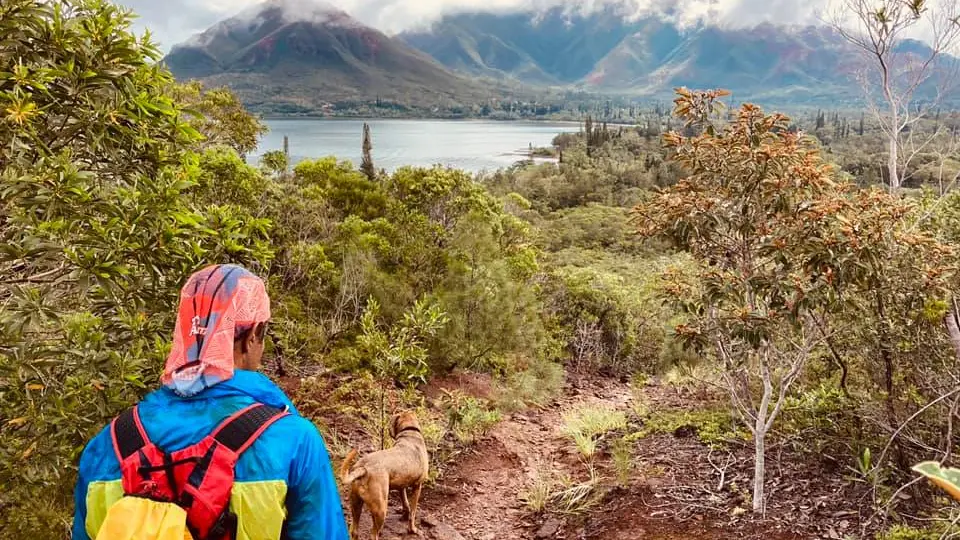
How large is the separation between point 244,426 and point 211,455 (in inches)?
3.9

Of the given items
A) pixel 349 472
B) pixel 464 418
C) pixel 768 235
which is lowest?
pixel 464 418

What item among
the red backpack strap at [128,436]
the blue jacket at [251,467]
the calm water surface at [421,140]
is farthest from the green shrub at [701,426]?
the calm water surface at [421,140]

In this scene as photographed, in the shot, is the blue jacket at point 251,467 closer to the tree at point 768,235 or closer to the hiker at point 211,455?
the hiker at point 211,455

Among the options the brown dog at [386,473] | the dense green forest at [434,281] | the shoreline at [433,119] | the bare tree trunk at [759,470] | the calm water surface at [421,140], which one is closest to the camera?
the dense green forest at [434,281]

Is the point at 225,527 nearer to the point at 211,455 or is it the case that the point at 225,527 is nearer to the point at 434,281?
the point at 211,455

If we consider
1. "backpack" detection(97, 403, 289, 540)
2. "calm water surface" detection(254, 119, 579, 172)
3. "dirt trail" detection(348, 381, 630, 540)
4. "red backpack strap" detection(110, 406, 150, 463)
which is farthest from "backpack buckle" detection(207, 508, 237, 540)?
"calm water surface" detection(254, 119, 579, 172)

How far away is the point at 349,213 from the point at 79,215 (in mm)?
7550

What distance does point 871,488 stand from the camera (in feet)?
15.9

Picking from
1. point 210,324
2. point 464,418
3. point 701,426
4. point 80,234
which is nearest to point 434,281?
point 464,418

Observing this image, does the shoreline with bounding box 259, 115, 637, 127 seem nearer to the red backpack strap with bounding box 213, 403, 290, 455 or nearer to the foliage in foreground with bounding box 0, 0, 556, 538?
the foliage in foreground with bounding box 0, 0, 556, 538

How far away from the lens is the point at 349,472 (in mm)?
4277

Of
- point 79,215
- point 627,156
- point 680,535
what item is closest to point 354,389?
point 680,535

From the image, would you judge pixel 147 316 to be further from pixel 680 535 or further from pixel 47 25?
pixel 680 535

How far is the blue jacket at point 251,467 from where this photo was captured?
1.54 metres
